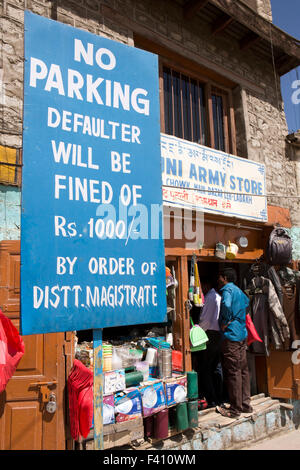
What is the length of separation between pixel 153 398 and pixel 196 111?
15.3ft

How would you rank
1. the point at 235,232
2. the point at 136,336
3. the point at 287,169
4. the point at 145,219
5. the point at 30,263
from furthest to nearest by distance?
the point at 287,169 → the point at 235,232 → the point at 136,336 → the point at 145,219 → the point at 30,263

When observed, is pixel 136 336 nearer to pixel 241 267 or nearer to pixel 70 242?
pixel 241 267

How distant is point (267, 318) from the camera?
19.8ft

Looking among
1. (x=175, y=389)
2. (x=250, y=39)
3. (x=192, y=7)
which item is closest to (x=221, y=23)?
(x=192, y=7)

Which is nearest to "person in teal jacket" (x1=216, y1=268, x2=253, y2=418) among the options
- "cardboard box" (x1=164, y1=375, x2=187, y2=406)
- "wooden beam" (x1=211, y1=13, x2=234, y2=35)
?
"cardboard box" (x1=164, y1=375, x2=187, y2=406)

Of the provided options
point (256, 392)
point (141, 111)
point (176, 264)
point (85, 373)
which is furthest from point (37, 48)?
point (256, 392)

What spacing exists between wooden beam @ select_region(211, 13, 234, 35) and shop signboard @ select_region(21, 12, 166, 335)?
4.57m

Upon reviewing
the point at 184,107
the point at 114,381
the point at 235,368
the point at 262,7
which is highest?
the point at 262,7

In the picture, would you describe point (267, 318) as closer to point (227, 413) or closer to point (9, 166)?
point (227, 413)

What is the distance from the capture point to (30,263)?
2033 mm

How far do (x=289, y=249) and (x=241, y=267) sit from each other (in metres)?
0.93

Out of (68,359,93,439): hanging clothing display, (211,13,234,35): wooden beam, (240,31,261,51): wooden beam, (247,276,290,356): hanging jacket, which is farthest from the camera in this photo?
(240,31,261,51): wooden beam

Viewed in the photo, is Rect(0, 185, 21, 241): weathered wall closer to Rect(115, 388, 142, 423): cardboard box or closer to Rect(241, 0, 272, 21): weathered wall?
Rect(115, 388, 142, 423): cardboard box

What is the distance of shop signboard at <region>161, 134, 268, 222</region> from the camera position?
5336mm
